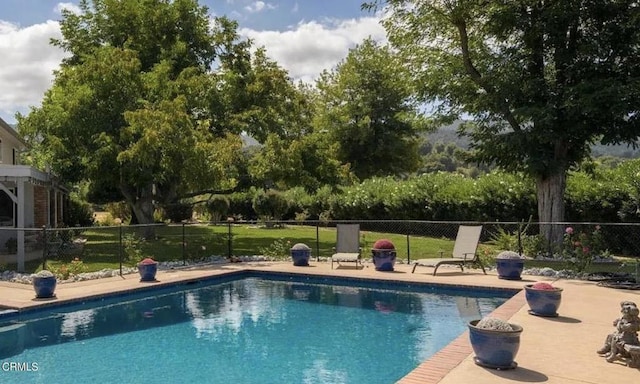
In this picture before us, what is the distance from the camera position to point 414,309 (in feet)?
36.7

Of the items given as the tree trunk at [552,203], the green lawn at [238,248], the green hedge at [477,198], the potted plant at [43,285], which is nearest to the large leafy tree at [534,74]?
the tree trunk at [552,203]

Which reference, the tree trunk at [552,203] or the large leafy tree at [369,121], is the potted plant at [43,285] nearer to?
the tree trunk at [552,203]

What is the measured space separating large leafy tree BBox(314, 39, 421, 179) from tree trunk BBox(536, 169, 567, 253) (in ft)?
81.5

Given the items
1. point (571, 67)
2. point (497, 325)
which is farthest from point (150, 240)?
A: point (497, 325)

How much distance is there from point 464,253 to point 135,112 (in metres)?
11.1

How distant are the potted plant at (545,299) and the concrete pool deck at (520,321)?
14cm

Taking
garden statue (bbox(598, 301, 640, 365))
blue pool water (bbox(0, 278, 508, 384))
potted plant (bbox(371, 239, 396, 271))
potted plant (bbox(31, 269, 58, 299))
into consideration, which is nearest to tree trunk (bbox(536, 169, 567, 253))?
potted plant (bbox(371, 239, 396, 271))

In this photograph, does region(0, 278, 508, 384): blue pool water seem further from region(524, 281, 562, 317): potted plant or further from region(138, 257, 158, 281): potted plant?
region(524, 281, 562, 317): potted plant

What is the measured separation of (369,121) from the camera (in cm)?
4322

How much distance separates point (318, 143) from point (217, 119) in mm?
4890

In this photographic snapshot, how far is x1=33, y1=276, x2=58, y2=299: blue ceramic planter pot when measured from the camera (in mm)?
11062

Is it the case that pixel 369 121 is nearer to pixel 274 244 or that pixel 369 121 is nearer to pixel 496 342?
pixel 274 244

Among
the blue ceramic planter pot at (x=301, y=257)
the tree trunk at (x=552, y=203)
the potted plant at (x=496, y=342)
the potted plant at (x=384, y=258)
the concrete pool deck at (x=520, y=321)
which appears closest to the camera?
the concrete pool deck at (x=520, y=321)

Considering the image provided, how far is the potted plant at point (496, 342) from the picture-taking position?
607 cm
